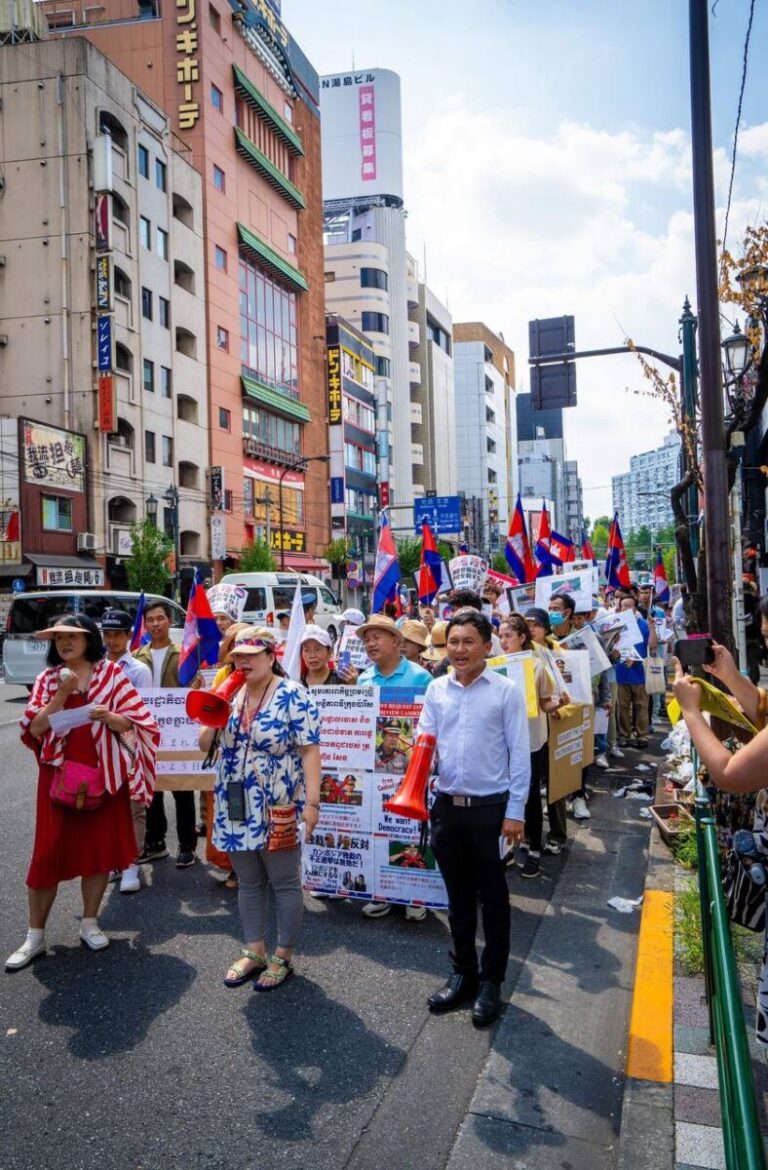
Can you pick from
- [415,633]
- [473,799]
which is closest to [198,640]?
[415,633]

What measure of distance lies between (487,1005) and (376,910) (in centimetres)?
137

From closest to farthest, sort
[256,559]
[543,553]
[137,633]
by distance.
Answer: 1. [137,633]
2. [543,553]
3. [256,559]

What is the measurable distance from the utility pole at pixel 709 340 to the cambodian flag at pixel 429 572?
7.43 meters

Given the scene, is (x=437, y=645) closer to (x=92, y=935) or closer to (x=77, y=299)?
(x=92, y=935)

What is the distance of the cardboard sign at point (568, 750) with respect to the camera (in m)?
6.15

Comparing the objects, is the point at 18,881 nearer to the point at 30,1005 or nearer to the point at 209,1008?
the point at 30,1005

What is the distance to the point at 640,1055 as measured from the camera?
3.50 m

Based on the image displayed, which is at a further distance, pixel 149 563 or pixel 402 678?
pixel 149 563

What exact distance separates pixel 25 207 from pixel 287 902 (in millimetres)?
38275

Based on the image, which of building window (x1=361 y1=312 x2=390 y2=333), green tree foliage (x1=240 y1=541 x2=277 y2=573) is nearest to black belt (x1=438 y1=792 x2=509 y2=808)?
green tree foliage (x1=240 y1=541 x2=277 y2=573)

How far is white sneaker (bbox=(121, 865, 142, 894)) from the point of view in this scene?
5.57 m

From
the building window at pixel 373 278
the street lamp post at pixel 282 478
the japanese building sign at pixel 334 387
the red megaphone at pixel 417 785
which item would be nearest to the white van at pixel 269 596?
the street lamp post at pixel 282 478

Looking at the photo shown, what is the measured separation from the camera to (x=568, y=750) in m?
Result: 6.41

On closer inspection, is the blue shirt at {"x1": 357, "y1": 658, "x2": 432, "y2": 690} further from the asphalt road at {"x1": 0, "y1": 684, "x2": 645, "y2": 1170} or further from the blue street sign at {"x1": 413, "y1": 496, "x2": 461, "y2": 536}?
the blue street sign at {"x1": 413, "y1": 496, "x2": 461, "y2": 536}
